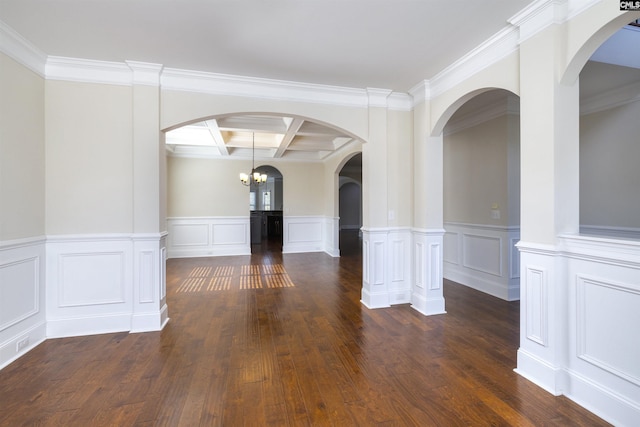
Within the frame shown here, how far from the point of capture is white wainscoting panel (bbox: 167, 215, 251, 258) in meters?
7.65

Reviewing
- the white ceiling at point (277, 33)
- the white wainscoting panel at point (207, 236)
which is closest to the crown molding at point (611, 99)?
the white ceiling at point (277, 33)

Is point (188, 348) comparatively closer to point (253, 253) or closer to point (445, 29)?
point (445, 29)

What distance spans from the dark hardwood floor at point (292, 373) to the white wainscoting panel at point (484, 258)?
1.40 feet

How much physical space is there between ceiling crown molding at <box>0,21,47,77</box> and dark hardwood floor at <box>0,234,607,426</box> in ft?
8.72

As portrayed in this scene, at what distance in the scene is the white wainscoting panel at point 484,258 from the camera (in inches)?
162

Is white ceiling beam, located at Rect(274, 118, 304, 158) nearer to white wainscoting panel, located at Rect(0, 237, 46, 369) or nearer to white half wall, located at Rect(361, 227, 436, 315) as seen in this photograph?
white half wall, located at Rect(361, 227, 436, 315)

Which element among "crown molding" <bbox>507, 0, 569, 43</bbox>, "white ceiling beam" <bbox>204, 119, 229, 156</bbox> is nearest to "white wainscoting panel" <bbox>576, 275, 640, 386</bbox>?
"crown molding" <bbox>507, 0, 569, 43</bbox>

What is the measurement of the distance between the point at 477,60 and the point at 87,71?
3965mm

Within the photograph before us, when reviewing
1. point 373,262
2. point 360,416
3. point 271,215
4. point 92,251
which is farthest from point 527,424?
point 271,215

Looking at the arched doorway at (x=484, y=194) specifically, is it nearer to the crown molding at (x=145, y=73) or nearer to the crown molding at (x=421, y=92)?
the crown molding at (x=421, y=92)

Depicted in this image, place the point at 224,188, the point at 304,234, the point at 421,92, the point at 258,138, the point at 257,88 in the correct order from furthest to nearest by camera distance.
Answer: the point at 304,234 → the point at 224,188 → the point at 258,138 → the point at 421,92 → the point at 257,88

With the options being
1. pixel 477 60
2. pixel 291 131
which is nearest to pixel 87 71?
pixel 291 131

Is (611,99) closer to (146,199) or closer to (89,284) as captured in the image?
(146,199)

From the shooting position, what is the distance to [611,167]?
12.0 feet
